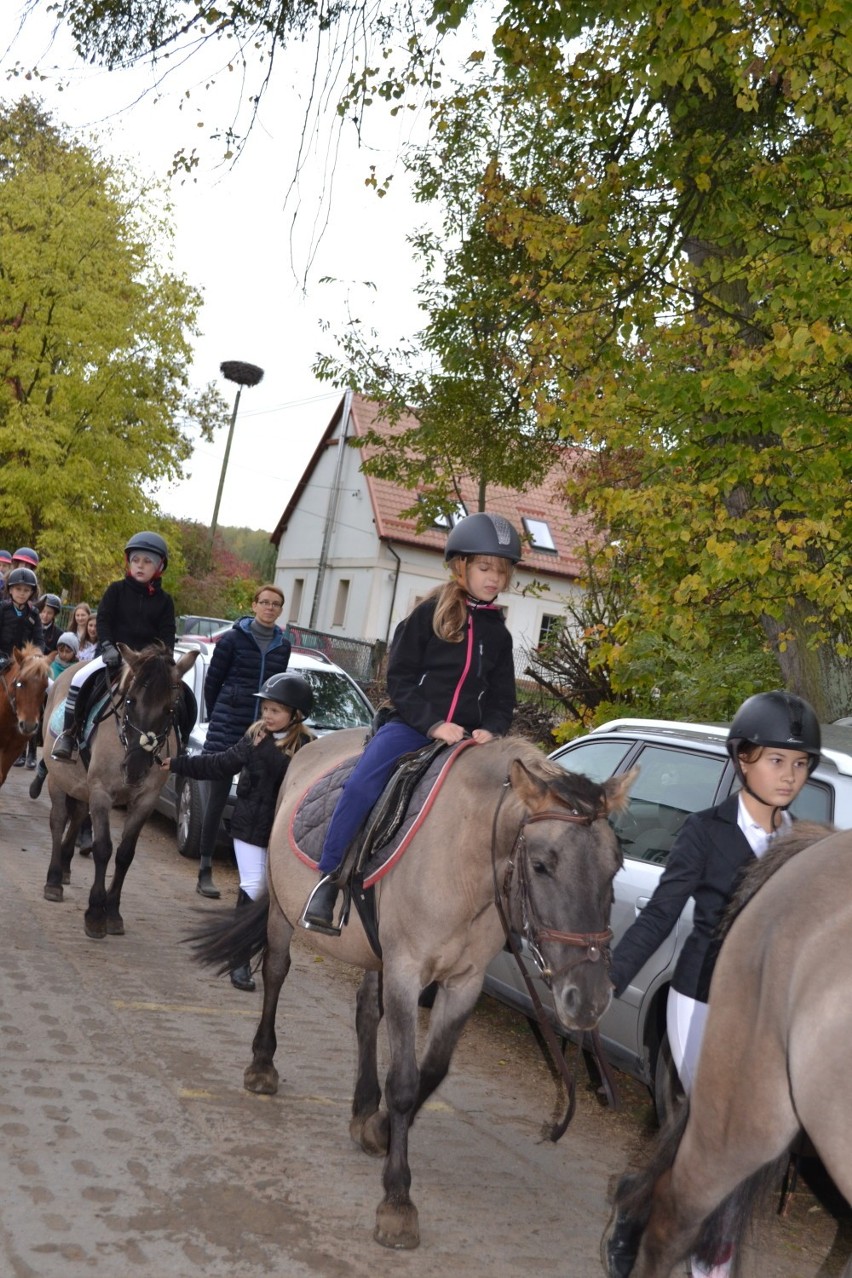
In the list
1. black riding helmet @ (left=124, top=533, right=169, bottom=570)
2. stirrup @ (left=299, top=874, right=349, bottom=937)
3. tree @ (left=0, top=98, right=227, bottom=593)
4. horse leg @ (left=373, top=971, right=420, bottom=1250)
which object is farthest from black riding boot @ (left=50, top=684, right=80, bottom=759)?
tree @ (left=0, top=98, right=227, bottom=593)

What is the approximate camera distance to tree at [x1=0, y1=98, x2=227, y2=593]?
3027 cm

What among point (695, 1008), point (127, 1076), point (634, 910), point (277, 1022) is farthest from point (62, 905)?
point (695, 1008)

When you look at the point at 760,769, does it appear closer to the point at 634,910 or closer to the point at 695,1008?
the point at 695,1008

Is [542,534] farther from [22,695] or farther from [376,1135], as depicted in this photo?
[376,1135]

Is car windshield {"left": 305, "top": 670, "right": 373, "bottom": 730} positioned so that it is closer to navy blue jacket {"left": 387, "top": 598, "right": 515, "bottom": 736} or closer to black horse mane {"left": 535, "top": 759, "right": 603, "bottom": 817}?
navy blue jacket {"left": 387, "top": 598, "right": 515, "bottom": 736}

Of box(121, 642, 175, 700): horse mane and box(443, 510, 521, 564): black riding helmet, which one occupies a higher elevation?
box(443, 510, 521, 564): black riding helmet

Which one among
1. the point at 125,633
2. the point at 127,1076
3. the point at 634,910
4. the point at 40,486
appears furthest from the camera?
the point at 40,486

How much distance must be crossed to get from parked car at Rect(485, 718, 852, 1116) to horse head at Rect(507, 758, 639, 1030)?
994 millimetres

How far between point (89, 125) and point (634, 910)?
4391 mm

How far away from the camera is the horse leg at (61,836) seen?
9.03 metres

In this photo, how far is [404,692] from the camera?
499 cm

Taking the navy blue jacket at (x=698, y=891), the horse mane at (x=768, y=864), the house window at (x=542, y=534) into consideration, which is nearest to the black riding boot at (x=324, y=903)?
the navy blue jacket at (x=698, y=891)

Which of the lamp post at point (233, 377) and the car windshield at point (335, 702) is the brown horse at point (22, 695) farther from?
the lamp post at point (233, 377)

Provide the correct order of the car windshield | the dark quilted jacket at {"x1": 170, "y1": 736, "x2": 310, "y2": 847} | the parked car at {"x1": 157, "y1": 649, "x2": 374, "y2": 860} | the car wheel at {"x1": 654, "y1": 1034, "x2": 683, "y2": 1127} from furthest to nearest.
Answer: the car windshield → the parked car at {"x1": 157, "y1": 649, "x2": 374, "y2": 860} → the dark quilted jacket at {"x1": 170, "y1": 736, "x2": 310, "y2": 847} → the car wheel at {"x1": 654, "y1": 1034, "x2": 683, "y2": 1127}
